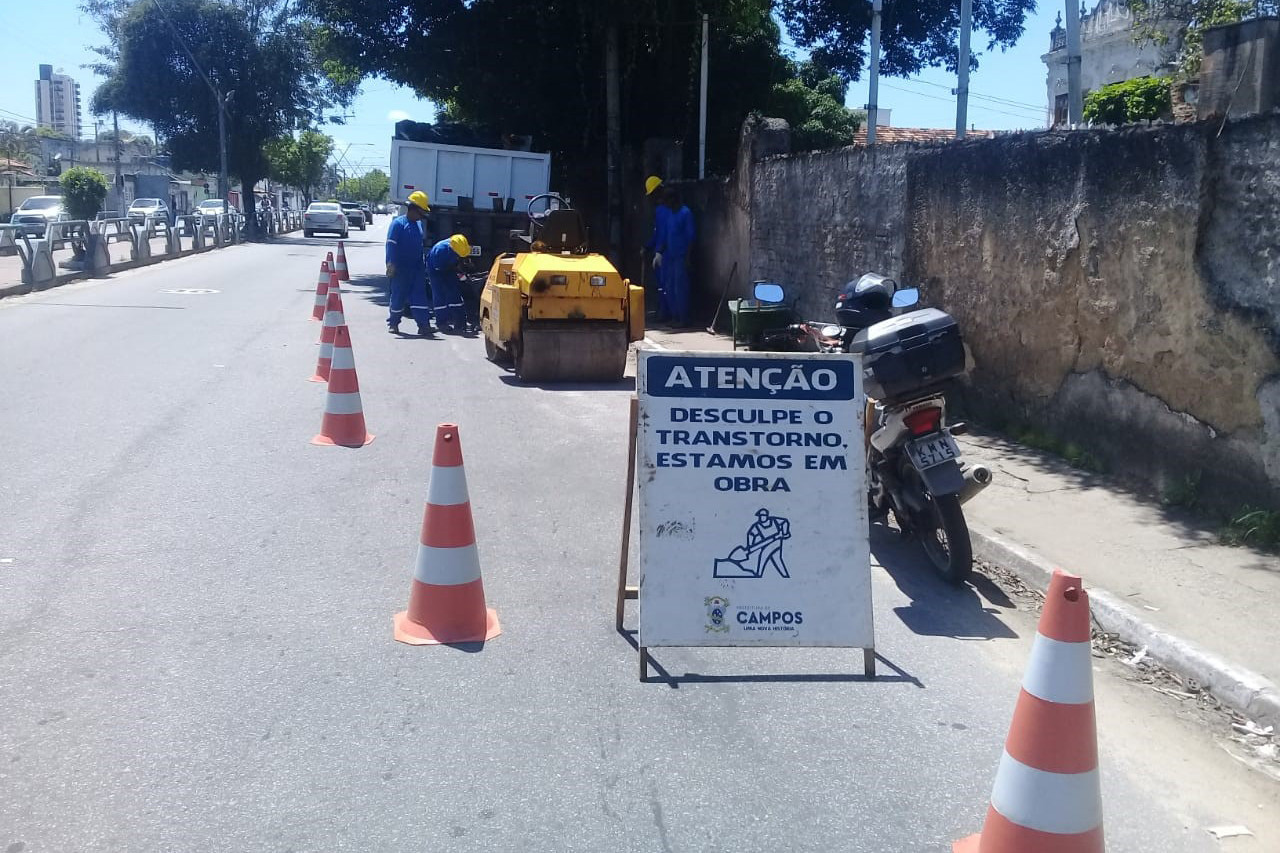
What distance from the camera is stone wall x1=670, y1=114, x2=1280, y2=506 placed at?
21.2 feet

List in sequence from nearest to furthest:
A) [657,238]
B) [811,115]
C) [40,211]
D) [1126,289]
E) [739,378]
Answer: [739,378]
[1126,289]
[657,238]
[811,115]
[40,211]

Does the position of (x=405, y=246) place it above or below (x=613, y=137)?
below

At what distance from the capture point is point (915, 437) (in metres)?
6.14

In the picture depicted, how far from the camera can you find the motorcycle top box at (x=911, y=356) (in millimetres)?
5980

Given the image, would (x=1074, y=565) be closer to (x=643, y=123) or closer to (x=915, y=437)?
(x=915, y=437)

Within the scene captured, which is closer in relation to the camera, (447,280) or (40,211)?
(447,280)

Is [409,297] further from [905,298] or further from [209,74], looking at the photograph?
[209,74]

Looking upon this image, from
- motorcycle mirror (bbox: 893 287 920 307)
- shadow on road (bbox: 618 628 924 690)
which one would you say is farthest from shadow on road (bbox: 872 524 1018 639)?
motorcycle mirror (bbox: 893 287 920 307)

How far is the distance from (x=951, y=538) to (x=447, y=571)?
8.19ft

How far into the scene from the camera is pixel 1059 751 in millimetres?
3289

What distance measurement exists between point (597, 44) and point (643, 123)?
265cm

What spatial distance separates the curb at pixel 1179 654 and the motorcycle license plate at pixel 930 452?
769mm

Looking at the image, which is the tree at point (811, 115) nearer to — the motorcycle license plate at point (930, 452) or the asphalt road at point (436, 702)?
the asphalt road at point (436, 702)

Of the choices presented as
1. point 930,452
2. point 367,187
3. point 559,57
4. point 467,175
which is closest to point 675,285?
point 467,175
